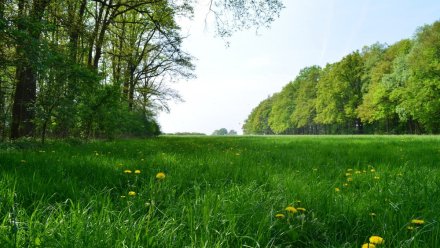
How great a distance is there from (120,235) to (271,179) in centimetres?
225

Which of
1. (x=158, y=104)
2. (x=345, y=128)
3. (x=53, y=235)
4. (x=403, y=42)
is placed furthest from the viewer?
(x=345, y=128)

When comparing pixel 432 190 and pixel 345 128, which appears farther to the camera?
pixel 345 128

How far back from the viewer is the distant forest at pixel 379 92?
37.3 metres

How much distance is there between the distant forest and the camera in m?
37.3

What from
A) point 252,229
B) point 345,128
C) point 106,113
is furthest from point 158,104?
point 345,128

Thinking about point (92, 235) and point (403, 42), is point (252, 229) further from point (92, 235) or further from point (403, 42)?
point (403, 42)

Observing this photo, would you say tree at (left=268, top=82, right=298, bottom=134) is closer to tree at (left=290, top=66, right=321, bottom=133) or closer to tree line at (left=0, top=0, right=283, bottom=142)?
tree at (left=290, top=66, right=321, bottom=133)

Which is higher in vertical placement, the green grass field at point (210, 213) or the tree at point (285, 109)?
the tree at point (285, 109)

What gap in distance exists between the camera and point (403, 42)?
45969mm

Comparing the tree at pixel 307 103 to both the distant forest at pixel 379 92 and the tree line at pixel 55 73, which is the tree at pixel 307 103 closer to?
the distant forest at pixel 379 92

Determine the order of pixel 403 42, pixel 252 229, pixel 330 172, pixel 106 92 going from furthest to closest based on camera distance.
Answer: pixel 403 42, pixel 106 92, pixel 330 172, pixel 252 229

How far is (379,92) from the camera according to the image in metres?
42.6

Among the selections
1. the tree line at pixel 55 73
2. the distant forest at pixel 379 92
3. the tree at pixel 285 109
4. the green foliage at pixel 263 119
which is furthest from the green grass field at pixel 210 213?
the green foliage at pixel 263 119

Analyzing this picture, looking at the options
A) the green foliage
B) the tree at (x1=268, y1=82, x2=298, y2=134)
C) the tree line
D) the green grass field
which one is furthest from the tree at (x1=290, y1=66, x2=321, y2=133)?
the green grass field
